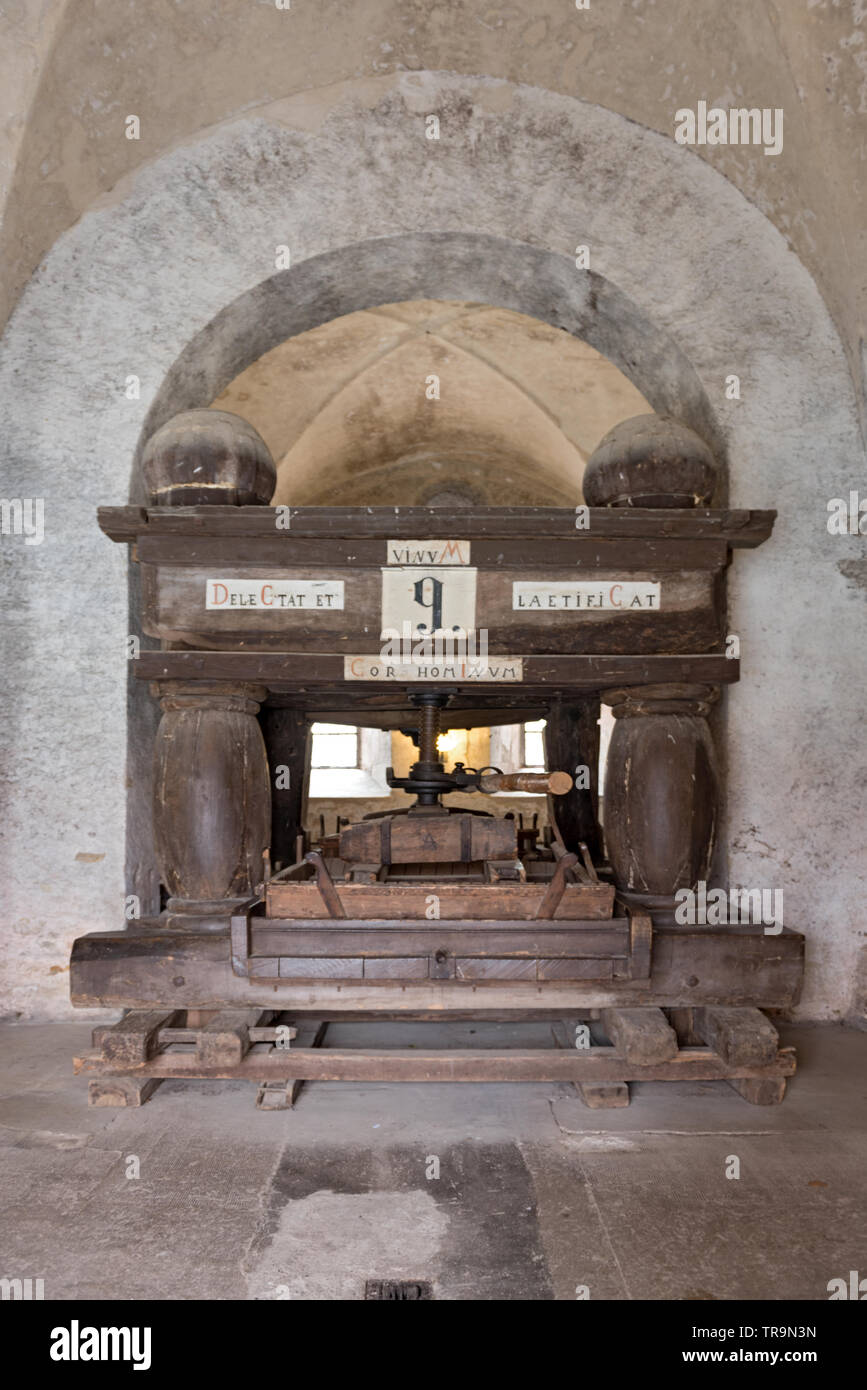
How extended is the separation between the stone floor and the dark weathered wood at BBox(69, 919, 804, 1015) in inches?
14.3

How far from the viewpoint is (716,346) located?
4695 millimetres

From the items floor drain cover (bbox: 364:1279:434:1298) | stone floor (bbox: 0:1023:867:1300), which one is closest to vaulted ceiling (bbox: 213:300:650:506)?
stone floor (bbox: 0:1023:867:1300)

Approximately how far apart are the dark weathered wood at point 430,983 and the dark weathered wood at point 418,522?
5.70ft

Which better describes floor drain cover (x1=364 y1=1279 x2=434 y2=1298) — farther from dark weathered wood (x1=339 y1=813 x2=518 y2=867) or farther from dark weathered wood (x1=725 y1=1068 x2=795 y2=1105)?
dark weathered wood (x1=339 y1=813 x2=518 y2=867)

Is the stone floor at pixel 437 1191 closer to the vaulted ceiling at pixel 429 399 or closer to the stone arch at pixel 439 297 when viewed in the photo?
the stone arch at pixel 439 297

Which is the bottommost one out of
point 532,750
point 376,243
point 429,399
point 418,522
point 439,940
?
point 439,940

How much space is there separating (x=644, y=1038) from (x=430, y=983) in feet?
2.87

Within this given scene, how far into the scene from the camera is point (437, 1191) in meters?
2.84

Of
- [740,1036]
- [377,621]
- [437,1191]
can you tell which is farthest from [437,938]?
[377,621]

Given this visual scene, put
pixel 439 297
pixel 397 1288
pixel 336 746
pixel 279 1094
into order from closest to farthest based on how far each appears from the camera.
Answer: pixel 397 1288
pixel 279 1094
pixel 439 297
pixel 336 746

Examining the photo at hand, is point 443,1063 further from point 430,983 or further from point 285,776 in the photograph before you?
point 285,776

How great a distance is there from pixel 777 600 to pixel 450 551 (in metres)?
1.85

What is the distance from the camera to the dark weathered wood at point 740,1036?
3555 mm

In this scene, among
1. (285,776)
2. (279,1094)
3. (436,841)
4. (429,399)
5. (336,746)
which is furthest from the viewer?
(336,746)
